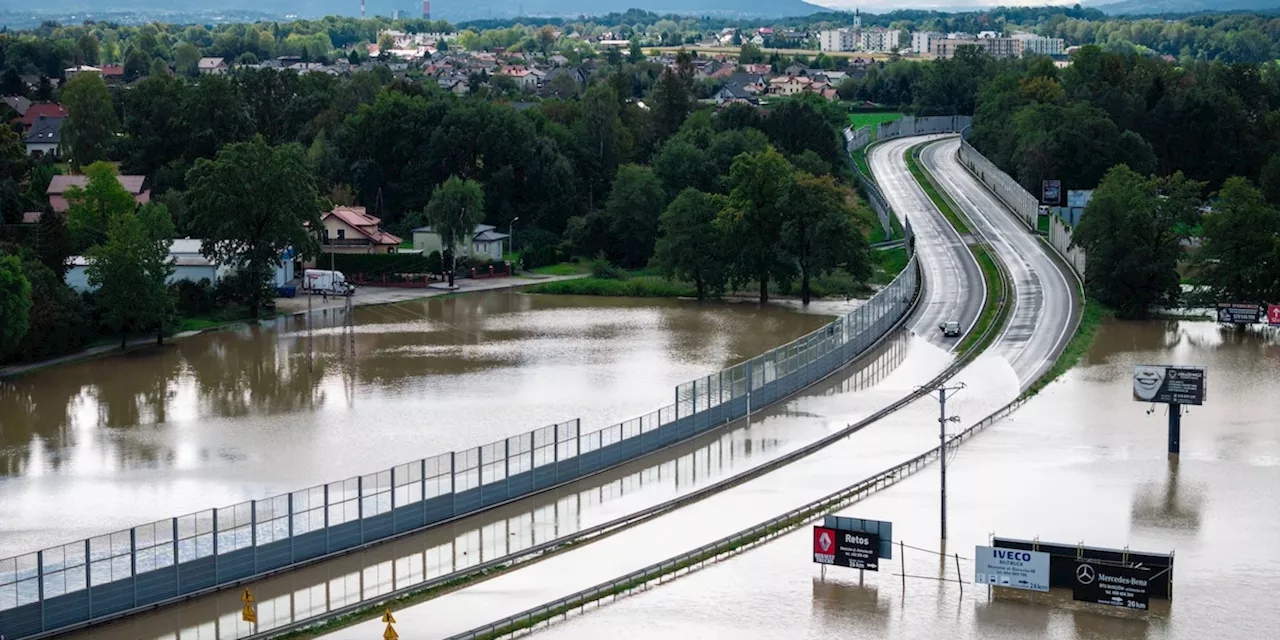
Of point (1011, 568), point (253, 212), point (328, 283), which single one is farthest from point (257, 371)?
point (1011, 568)

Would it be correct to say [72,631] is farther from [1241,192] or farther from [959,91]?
[959,91]

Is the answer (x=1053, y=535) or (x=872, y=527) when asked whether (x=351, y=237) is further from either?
(x=872, y=527)

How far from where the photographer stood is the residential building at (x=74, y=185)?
83500 mm

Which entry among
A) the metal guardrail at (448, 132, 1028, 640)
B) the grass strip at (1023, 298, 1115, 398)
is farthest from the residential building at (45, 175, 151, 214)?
the metal guardrail at (448, 132, 1028, 640)

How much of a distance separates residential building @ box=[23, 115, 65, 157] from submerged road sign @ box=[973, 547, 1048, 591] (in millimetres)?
96527

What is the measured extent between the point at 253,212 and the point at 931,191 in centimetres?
4705

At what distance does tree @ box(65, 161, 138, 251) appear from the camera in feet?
235

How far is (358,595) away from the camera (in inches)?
1255

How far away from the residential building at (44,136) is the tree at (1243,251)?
79703mm

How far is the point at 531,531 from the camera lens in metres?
36.0

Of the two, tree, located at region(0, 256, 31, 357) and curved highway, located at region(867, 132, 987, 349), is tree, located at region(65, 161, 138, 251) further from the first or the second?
curved highway, located at region(867, 132, 987, 349)

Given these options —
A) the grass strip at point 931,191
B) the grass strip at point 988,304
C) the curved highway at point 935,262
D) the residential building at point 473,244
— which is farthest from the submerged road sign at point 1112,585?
the grass strip at point 931,191

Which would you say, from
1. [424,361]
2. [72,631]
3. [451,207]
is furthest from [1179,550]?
[451,207]

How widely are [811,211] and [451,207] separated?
1818 cm
